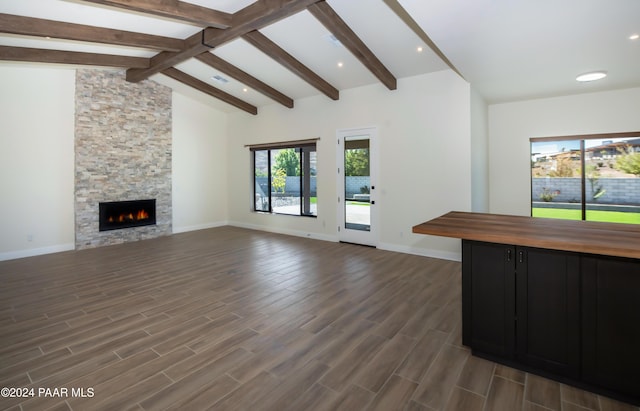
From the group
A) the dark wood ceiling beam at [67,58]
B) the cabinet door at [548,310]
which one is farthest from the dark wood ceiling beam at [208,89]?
the cabinet door at [548,310]

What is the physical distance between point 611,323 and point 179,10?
16.8 ft

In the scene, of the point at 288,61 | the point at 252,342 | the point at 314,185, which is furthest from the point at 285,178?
the point at 252,342

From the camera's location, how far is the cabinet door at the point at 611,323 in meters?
1.87

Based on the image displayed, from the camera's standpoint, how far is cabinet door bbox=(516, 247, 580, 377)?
6.73ft

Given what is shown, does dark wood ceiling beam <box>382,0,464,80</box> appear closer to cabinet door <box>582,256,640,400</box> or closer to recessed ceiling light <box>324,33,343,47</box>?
recessed ceiling light <box>324,33,343,47</box>

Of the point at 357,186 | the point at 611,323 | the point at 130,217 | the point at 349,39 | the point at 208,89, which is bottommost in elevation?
the point at 611,323

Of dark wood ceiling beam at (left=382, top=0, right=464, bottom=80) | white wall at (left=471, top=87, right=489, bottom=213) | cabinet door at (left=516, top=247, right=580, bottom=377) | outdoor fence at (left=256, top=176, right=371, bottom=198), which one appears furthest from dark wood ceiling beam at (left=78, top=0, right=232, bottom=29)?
cabinet door at (left=516, top=247, right=580, bottom=377)

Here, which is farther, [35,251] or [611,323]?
[35,251]

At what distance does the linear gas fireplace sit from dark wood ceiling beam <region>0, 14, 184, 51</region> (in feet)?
11.3

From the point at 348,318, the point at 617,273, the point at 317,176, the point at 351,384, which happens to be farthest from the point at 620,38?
the point at 317,176

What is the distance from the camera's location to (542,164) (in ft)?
19.3

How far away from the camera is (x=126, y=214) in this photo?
704 centimetres

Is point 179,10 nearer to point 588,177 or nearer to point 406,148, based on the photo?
point 406,148

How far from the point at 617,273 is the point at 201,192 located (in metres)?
8.41
